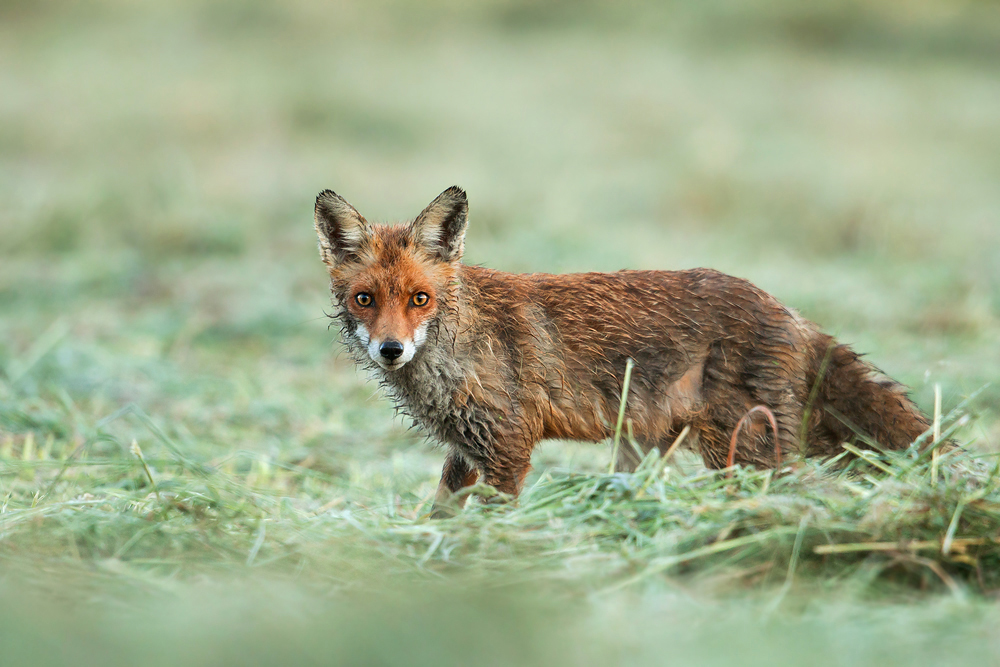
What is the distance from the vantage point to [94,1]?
22.6 metres

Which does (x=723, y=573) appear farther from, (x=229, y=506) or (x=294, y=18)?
(x=294, y=18)

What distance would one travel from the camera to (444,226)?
504cm

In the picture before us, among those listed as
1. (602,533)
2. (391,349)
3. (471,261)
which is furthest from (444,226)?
(471,261)

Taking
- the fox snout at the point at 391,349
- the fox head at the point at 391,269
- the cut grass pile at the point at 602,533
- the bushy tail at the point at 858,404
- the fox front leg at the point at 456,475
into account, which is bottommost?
the fox front leg at the point at 456,475

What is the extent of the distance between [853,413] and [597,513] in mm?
1969

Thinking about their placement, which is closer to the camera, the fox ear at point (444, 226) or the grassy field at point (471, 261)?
the grassy field at point (471, 261)

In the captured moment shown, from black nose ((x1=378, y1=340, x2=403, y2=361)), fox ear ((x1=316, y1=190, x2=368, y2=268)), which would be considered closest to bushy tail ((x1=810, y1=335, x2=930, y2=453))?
black nose ((x1=378, y1=340, x2=403, y2=361))

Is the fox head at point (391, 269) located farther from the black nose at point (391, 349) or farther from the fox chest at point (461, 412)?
the fox chest at point (461, 412)

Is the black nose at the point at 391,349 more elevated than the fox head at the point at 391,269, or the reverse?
the fox head at the point at 391,269

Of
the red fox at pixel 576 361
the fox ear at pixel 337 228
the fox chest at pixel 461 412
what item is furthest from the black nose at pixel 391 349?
the fox ear at pixel 337 228

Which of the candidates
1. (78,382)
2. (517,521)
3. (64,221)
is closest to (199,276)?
(64,221)

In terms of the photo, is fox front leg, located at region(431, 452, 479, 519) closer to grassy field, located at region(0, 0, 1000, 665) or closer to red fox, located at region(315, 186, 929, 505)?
red fox, located at region(315, 186, 929, 505)

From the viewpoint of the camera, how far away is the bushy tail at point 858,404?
4809 millimetres

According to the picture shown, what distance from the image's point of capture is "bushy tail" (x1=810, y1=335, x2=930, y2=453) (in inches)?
189
